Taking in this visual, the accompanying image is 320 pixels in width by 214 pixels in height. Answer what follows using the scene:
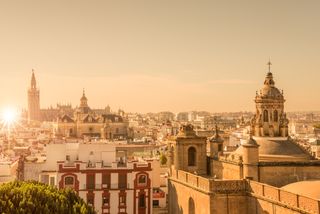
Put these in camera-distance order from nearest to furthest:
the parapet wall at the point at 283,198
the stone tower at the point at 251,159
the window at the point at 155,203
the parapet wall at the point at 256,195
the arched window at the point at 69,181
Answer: the parapet wall at the point at 283,198 → the parapet wall at the point at 256,195 → the stone tower at the point at 251,159 → the arched window at the point at 69,181 → the window at the point at 155,203

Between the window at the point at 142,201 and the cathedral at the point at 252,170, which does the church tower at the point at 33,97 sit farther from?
the cathedral at the point at 252,170

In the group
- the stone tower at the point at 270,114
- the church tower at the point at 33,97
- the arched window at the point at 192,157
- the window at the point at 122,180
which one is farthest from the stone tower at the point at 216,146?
the church tower at the point at 33,97

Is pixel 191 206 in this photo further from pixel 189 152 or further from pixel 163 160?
pixel 163 160

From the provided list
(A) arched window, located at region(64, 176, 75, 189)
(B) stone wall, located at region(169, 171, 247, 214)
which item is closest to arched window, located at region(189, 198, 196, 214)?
(B) stone wall, located at region(169, 171, 247, 214)

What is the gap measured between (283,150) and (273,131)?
7.03ft

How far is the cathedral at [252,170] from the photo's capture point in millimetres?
26730

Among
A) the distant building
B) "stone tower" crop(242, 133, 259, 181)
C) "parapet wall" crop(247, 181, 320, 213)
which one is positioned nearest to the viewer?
"parapet wall" crop(247, 181, 320, 213)

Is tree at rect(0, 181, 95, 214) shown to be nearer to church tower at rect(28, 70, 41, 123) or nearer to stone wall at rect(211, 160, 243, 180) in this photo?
stone wall at rect(211, 160, 243, 180)

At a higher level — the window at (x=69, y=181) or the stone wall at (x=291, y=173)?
the stone wall at (x=291, y=173)

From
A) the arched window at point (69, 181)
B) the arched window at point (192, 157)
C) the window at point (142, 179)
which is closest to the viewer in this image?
the arched window at point (192, 157)

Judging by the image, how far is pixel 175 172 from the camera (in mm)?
36000

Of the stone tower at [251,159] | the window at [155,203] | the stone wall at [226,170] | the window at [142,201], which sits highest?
the stone tower at [251,159]

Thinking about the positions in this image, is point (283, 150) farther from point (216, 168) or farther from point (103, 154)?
point (103, 154)

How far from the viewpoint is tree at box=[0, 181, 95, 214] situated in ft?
73.6
